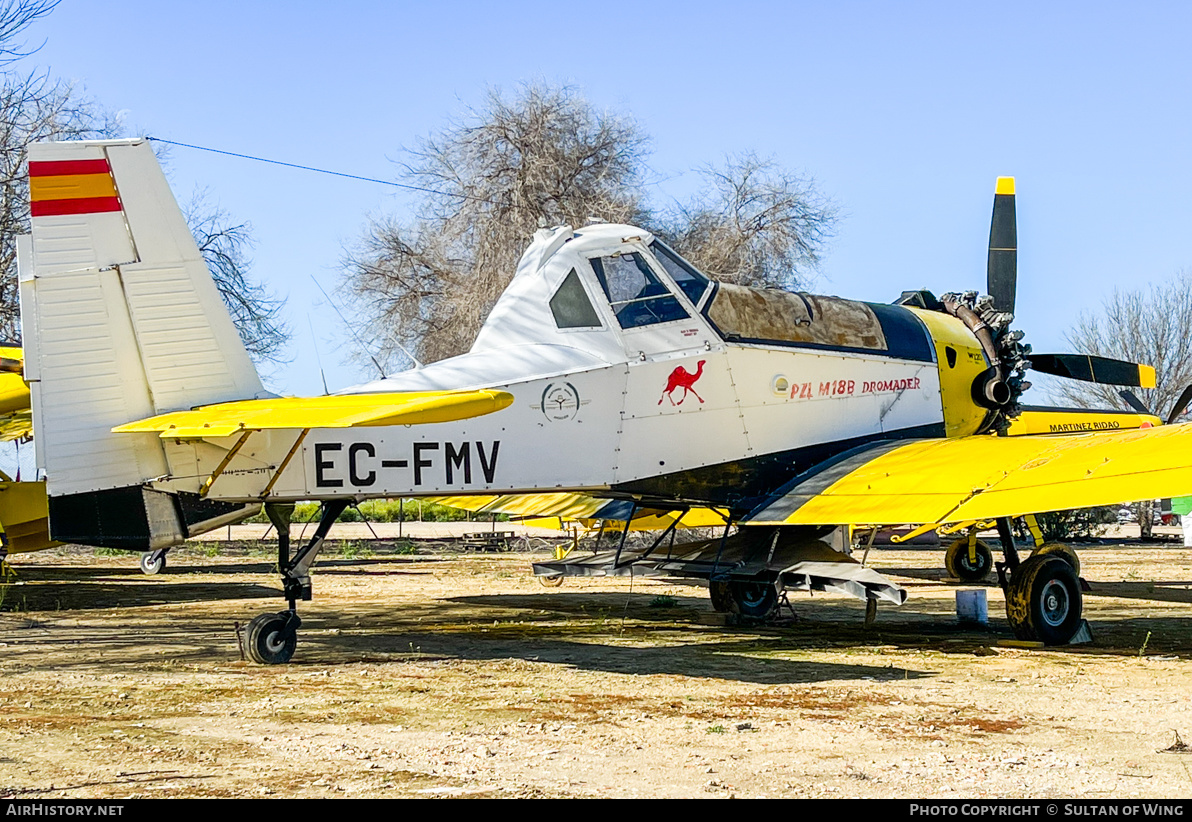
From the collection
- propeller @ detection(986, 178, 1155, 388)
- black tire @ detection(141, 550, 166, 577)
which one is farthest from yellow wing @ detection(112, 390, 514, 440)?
black tire @ detection(141, 550, 166, 577)

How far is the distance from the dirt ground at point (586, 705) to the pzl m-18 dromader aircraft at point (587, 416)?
2.70ft

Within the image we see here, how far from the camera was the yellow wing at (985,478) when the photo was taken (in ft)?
29.6

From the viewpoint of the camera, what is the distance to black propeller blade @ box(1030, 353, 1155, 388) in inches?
545

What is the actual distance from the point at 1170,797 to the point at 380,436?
6.06 metres

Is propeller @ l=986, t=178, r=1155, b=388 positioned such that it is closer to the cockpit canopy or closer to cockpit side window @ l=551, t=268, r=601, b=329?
the cockpit canopy

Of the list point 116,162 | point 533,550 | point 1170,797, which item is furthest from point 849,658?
point 533,550

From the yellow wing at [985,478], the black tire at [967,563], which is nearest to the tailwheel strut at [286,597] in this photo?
the yellow wing at [985,478]

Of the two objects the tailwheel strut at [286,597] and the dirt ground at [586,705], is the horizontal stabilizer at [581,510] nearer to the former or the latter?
the dirt ground at [586,705]

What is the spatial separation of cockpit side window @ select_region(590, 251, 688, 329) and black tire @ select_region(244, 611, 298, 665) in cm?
382

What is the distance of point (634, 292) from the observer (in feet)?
35.7

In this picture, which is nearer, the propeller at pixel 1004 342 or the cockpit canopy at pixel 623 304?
the cockpit canopy at pixel 623 304

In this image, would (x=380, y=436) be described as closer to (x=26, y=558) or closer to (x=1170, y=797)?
(x=1170, y=797)

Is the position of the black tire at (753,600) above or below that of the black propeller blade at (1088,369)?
below

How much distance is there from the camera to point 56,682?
8.39m
